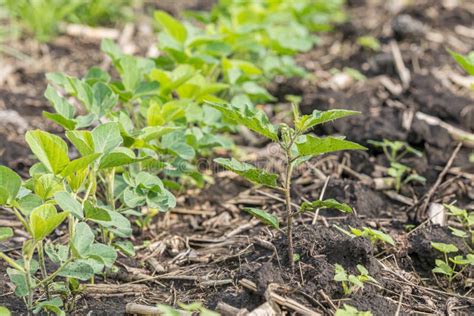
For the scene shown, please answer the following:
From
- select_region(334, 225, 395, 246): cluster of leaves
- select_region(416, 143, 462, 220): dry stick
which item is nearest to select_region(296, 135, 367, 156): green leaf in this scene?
select_region(334, 225, 395, 246): cluster of leaves

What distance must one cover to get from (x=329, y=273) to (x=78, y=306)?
75 centimetres

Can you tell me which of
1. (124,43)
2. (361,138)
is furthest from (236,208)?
(124,43)

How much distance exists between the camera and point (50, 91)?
228cm

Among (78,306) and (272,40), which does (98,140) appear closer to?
(78,306)

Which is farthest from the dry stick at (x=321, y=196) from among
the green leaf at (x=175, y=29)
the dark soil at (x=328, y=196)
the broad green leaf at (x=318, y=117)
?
the green leaf at (x=175, y=29)

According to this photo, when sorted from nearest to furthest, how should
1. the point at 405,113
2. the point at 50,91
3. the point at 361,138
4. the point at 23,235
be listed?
the point at 50,91 < the point at 23,235 < the point at 361,138 < the point at 405,113

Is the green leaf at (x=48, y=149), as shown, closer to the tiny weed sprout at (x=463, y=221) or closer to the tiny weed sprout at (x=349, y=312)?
the tiny weed sprout at (x=349, y=312)

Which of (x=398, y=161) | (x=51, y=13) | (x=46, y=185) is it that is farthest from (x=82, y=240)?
(x=51, y=13)

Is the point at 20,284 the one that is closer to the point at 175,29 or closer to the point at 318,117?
the point at 318,117

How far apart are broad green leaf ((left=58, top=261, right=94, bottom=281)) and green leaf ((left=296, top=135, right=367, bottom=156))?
675 millimetres

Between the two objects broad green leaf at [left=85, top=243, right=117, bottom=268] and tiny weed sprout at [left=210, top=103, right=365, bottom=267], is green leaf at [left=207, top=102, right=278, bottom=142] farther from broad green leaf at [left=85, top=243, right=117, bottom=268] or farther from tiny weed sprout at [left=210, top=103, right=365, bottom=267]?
broad green leaf at [left=85, top=243, right=117, bottom=268]

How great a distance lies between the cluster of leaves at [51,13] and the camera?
452 cm

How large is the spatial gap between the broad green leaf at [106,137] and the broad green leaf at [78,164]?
0.08m

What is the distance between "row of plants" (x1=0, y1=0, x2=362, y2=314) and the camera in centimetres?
185
